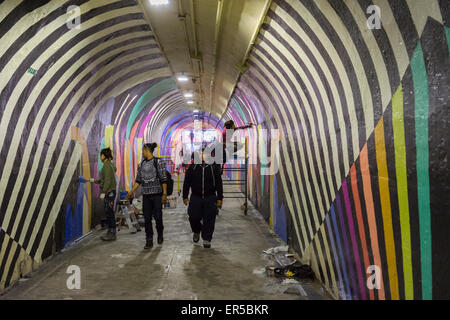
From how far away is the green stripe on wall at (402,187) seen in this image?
2.53 meters

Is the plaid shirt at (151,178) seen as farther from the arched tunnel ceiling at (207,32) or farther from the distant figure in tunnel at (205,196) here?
the arched tunnel ceiling at (207,32)

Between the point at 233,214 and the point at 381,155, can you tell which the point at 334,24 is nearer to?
the point at 381,155

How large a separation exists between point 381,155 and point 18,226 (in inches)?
184

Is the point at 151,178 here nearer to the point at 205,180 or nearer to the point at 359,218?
the point at 205,180

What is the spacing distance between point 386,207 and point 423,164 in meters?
0.66

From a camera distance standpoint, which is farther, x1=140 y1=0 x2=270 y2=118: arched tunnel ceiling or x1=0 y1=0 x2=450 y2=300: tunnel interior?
x1=140 y1=0 x2=270 y2=118: arched tunnel ceiling

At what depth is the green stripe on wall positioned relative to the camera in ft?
8.30

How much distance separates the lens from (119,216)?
8.17 meters

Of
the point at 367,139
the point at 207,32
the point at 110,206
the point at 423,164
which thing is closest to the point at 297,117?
the point at 207,32

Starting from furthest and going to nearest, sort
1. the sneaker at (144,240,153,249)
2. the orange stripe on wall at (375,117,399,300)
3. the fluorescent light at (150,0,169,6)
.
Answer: the sneaker at (144,240,153,249)
the fluorescent light at (150,0,169,6)
the orange stripe on wall at (375,117,399,300)

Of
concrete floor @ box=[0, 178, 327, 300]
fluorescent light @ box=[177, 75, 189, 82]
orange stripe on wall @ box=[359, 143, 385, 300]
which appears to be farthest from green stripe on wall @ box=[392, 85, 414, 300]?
fluorescent light @ box=[177, 75, 189, 82]

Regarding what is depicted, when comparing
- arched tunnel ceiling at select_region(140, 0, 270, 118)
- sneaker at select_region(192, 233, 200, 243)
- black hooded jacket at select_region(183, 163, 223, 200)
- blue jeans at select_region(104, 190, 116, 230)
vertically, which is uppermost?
arched tunnel ceiling at select_region(140, 0, 270, 118)

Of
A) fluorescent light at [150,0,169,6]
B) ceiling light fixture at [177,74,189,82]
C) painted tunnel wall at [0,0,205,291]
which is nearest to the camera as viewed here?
painted tunnel wall at [0,0,205,291]

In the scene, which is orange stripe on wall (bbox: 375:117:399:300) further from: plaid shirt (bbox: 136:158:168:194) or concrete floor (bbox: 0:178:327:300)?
plaid shirt (bbox: 136:158:168:194)
